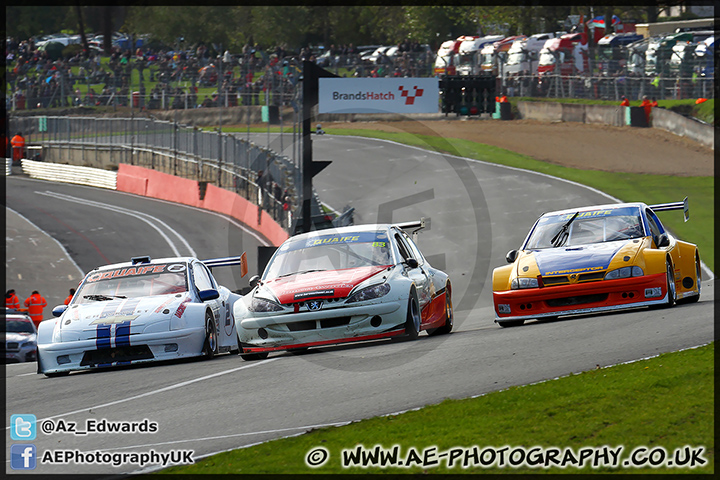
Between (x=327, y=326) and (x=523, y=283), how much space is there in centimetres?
274

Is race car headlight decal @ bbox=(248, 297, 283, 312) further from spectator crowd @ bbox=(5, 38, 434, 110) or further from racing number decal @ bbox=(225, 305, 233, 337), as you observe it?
spectator crowd @ bbox=(5, 38, 434, 110)

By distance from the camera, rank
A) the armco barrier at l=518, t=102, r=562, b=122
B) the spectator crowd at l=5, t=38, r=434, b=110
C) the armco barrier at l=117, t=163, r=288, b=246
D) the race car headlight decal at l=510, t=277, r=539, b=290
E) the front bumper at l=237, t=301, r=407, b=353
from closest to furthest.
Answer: the front bumper at l=237, t=301, r=407, b=353
the race car headlight decal at l=510, t=277, r=539, b=290
the armco barrier at l=117, t=163, r=288, b=246
the armco barrier at l=518, t=102, r=562, b=122
the spectator crowd at l=5, t=38, r=434, b=110

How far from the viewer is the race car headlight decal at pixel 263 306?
11.2 m

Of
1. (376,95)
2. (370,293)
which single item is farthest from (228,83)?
(370,293)

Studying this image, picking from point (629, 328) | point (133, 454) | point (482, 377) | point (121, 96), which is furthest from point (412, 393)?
point (121, 96)

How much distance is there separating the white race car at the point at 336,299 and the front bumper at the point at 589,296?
3.75 feet

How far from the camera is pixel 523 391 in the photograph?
793 centimetres

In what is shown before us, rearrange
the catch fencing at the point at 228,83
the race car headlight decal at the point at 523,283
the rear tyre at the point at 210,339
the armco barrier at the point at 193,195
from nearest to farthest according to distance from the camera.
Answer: the race car headlight decal at the point at 523,283
the rear tyre at the point at 210,339
the armco barrier at the point at 193,195
the catch fencing at the point at 228,83

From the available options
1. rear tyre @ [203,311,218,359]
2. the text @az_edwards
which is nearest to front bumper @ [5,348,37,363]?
rear tyre @ [203,311,218,359]

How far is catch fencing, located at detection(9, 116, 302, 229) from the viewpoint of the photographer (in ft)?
106

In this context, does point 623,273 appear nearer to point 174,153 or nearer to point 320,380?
point 320,380

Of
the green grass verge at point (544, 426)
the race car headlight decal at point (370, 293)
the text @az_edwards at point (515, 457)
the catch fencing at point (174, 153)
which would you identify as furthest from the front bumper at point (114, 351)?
the catch fencing at point (174, 153)

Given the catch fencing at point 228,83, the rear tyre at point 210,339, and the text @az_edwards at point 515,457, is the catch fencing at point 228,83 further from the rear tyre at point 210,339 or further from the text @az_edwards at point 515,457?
the text @az_edwards at point 515,457

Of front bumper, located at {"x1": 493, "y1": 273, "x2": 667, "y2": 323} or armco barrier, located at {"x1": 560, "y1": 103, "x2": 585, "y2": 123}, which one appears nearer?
front bumper, located at {"x1": 493, "y1": 273, "x2": 667, "y2": 323}
